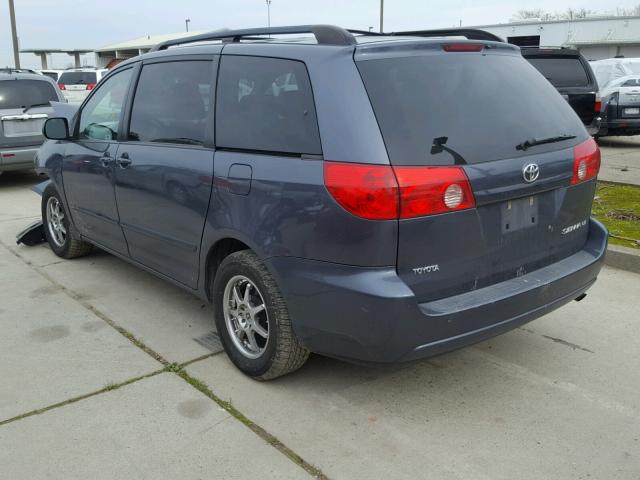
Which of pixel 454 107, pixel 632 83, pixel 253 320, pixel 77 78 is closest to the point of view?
pixel 454 107

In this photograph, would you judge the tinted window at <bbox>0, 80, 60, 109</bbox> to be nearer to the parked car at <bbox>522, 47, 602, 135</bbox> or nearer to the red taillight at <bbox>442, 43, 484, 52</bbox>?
the parked car at <bbox>522, 47, 602, 135</bbox>

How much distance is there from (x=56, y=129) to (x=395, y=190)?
3495 millimetres

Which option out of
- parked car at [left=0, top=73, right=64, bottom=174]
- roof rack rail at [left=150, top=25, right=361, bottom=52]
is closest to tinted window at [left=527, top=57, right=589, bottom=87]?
parked car at [left=0, top=73, right=64, bottom=174]

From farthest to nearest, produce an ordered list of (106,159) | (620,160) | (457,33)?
(620,160), (106,159), (457,33)

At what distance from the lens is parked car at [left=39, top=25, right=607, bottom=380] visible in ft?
9.05

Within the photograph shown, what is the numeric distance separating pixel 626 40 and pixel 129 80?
46.1m

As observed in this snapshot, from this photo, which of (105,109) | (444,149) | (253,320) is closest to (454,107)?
(444,149)

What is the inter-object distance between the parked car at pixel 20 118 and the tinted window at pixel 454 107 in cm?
805

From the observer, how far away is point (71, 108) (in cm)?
1012

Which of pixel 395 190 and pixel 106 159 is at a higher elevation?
pixel 395 190

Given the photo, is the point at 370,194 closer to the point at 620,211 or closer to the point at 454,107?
the point at 454,107

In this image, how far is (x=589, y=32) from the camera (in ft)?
145

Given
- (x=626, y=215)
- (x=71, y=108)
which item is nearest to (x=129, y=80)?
(x=626, y=215)

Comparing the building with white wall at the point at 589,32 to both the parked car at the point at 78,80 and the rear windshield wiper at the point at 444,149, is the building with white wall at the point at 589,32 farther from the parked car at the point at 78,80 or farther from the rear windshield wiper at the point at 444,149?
the rear windshield wiper at the point at 444,149
